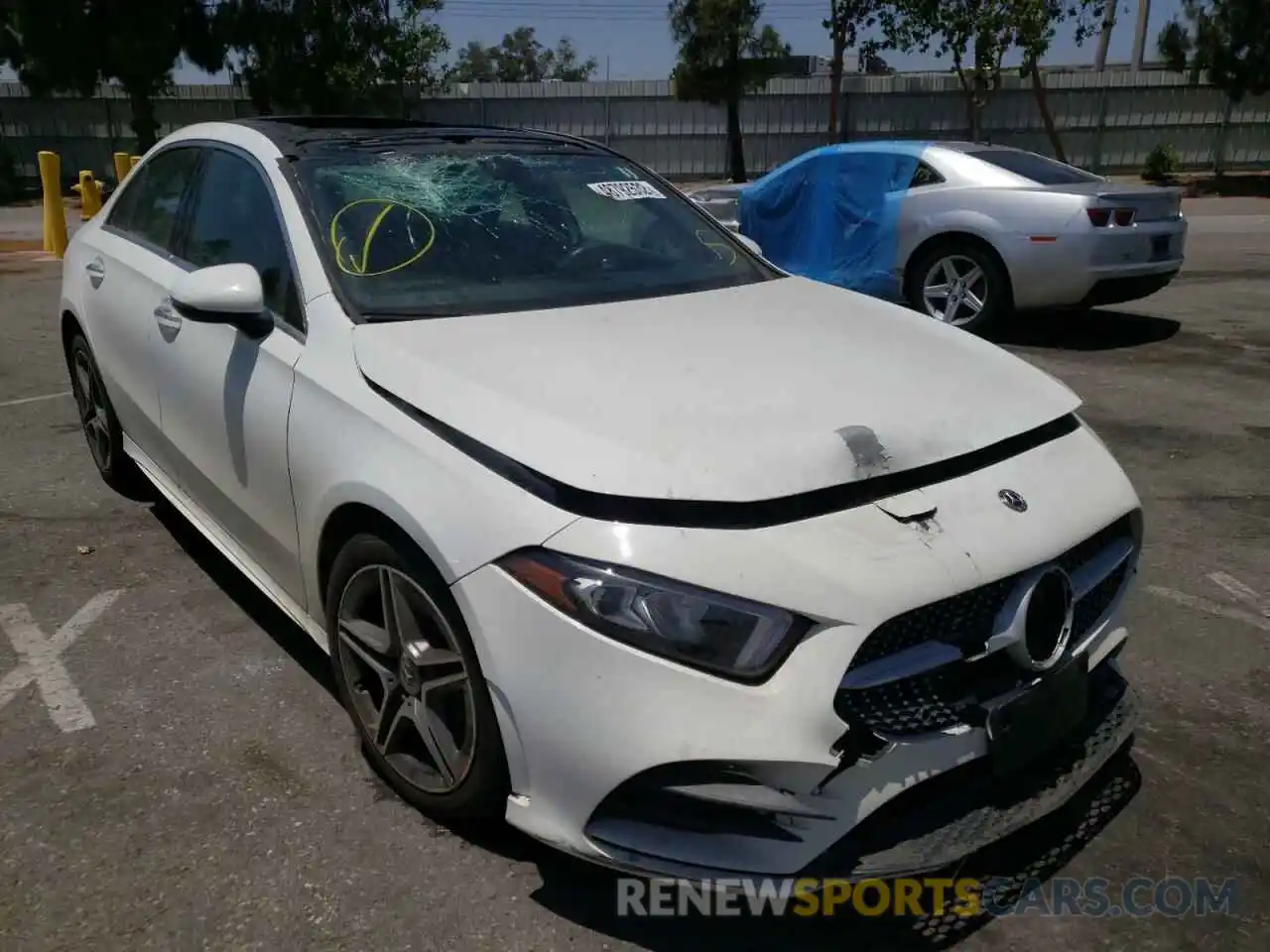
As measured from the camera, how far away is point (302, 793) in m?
2.76

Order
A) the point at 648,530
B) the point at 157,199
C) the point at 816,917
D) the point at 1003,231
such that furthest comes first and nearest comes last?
the point at 1003,231 < the point at 157,199 < the point at 816,917 < the point at 648,530

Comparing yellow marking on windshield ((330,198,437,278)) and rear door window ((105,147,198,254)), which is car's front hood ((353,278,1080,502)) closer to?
yellow marking on windshield ((330,198,437,278))

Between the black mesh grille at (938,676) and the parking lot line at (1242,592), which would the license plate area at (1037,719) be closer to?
the black mesh grille at (938,676)

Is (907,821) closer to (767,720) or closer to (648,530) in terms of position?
(767,720)

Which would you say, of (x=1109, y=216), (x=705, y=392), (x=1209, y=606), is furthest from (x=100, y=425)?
(x=1109, y=216)

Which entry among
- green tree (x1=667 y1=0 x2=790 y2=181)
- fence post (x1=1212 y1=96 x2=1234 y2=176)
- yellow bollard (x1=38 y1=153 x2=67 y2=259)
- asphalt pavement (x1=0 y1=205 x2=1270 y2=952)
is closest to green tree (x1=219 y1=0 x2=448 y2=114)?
green tree (x1=667 y1=0 x2=790 y2=181)

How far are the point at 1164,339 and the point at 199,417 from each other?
7.31 metres

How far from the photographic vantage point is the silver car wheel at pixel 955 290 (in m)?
8.15

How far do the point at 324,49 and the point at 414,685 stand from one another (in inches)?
1168

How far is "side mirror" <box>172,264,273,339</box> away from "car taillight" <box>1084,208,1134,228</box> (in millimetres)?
6433

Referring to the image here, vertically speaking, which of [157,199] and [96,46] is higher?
[96,46]

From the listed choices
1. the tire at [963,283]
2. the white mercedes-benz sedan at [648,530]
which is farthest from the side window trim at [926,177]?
the white mercedes-benz sedan at [648,530]

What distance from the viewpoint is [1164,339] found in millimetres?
8242

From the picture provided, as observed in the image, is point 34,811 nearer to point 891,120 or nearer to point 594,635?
point 594,635
